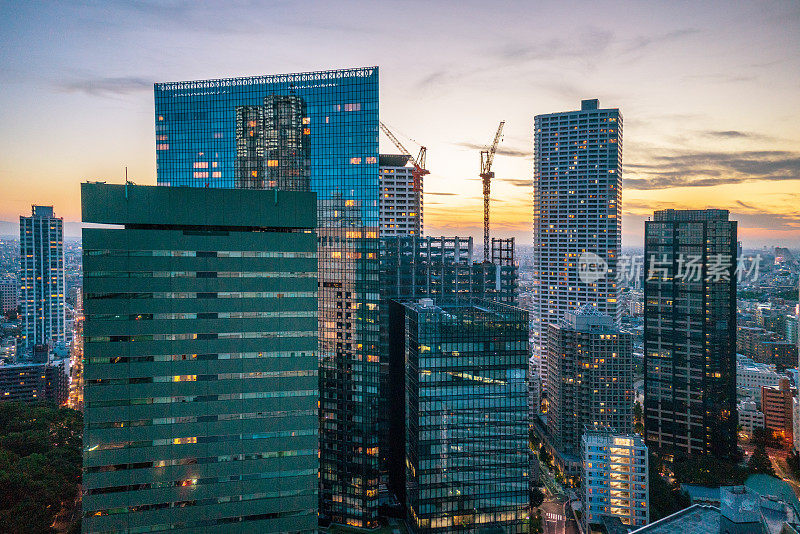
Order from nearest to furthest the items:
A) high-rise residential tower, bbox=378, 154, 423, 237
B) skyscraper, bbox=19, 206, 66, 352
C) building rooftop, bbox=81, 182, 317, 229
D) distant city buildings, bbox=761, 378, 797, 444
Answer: building rooftop, bbox=81, 182, 317, 229 < distant city buildings, bbox=761, 378, 797, 444 < high-rise residential tower, bbox=378, 154, 423, 237 < skyscraper, bbox=19, 206, 66, 352

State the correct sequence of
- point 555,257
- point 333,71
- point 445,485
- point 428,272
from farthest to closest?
point 555,257 < point 428,272 < point 333,71 < point 445,485

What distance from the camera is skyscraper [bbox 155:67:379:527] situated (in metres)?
64.2

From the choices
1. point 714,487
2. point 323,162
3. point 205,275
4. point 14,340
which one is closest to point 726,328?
point 714,487

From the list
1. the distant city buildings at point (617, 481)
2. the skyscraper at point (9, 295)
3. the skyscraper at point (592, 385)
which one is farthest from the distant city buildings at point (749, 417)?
the skyscraper at point (9, 295)

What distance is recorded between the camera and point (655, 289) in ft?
292

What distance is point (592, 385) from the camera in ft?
283

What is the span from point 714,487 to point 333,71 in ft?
266

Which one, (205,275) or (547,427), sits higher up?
(205,275)

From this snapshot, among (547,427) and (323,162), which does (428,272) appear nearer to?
(323,162)

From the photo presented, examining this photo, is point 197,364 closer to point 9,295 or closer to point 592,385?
point 592,385

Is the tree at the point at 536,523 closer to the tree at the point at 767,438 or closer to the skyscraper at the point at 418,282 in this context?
the skyscraper at the point at 418,282

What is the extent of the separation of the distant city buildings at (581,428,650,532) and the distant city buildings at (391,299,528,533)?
1871cm

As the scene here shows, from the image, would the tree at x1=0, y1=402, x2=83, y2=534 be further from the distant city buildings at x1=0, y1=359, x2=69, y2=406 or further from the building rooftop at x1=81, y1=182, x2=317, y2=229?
the building rooftop at x1=81, y1=182, x2=317, y2=229

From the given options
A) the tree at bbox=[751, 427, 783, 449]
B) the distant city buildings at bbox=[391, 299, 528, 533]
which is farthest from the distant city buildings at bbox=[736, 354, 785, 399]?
the distant city buildings at bbox=[391, 299, 528, 533]
